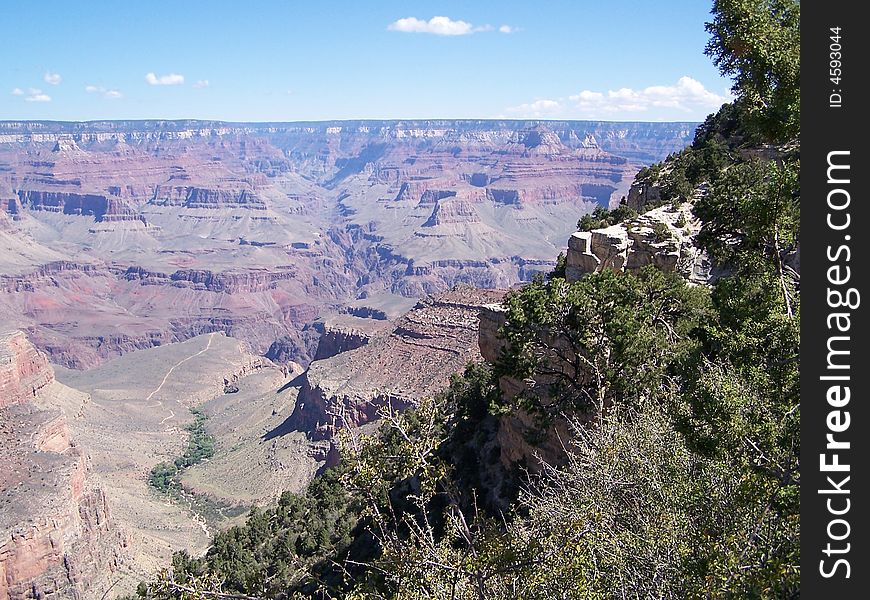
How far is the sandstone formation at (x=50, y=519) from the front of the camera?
3897cm

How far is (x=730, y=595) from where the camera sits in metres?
7.44

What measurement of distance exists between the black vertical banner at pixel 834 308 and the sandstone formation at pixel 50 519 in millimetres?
43418

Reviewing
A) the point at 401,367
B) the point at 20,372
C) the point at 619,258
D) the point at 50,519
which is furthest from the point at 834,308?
the point at 20,372

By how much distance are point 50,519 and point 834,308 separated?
45.7m

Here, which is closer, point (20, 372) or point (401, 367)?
point (401, 367)

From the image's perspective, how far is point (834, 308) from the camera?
6.90 metres

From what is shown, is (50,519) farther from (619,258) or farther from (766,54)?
(766,54)

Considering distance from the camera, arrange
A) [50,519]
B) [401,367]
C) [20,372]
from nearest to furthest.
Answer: [50,519] → [401,367] → [20,372]

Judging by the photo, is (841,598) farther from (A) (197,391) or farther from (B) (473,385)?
(A) (197,391)

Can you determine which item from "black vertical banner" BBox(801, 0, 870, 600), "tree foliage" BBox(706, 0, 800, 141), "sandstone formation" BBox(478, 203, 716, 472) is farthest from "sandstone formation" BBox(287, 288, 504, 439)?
"black vertical banner" BBox(801, 0, 870, 600)

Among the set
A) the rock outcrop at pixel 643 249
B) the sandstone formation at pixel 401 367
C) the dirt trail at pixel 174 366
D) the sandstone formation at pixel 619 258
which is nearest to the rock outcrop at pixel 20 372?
the dirt trail at pixel 174 366

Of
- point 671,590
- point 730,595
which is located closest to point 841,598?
point 730,595

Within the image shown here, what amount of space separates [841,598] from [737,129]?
36.9 meters

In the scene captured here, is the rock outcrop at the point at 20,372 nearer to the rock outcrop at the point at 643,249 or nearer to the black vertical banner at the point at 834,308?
the rock outcrop at the point at 643,249
